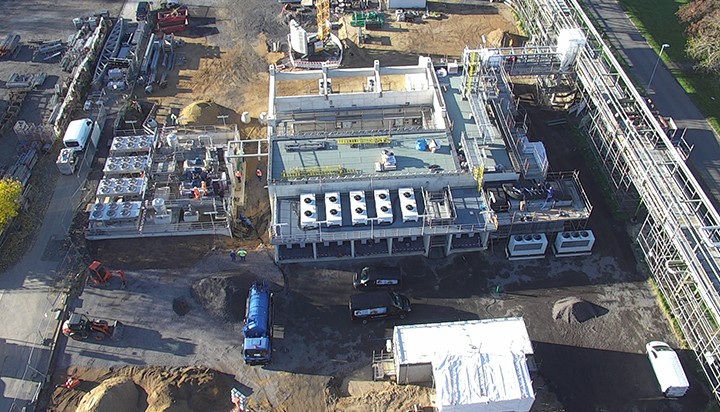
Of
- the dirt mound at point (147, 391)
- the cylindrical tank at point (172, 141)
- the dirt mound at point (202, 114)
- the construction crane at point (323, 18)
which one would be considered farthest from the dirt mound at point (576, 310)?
the construction crane at point (323, 18)

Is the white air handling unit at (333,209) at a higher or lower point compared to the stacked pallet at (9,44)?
lower

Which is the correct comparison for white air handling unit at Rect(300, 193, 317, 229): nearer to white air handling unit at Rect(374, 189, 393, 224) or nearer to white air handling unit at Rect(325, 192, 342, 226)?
white air handling unit at Rect(325, 192, 342, 226)

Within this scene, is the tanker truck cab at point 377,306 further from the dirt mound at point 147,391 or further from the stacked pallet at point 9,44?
the stacked pallet at point 9,44

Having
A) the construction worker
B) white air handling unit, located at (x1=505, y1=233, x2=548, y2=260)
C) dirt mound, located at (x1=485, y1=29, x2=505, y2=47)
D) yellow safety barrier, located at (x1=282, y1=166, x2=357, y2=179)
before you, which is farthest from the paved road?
the construction worker

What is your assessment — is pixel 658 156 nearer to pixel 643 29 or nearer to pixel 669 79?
pixel 669 79

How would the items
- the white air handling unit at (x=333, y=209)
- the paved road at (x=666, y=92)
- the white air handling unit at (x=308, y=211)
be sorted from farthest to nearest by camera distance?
the paved road at (x=666, y=92) < the white air handling unit at (x=333, y=209) < the white air handling unit at (x=308, y=211)
